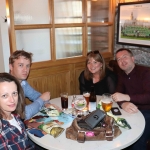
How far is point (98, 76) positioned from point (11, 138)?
1315 millimetres

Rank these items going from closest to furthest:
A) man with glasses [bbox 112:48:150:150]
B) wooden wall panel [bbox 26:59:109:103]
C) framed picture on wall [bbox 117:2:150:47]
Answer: man with glasses [bbox 112:48:150:150]
wooden wall panel [bbox 26:59:109:103]
framed picture on wall [bbox 117:2:150:47]

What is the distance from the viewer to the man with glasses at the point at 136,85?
194cm

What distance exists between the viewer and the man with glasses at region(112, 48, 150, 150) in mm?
1936

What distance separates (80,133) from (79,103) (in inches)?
16.0

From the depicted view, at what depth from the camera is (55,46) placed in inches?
104

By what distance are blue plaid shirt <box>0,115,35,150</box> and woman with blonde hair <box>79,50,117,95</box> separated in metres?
1.12

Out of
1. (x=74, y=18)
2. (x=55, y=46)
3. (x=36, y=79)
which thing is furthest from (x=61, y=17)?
(x=36, y=79)

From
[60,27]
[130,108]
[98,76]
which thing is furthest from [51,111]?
[60,27]

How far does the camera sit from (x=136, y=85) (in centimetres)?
215

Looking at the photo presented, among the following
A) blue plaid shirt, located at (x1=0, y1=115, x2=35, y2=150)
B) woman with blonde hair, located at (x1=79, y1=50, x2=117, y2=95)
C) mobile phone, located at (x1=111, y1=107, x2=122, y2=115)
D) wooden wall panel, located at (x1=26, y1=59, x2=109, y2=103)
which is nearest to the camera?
blue plaid shirt, located at (x1=0, y1=115, x2=35, y2=150)

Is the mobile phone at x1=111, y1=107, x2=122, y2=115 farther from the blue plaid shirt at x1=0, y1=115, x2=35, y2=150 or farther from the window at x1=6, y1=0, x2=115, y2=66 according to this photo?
the window at x1=6, y1=0, x2=115, y2=66

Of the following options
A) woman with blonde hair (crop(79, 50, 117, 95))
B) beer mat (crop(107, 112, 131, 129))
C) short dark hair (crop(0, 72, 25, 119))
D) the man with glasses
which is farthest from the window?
beer mat (crop(107, 112, 131, 129))

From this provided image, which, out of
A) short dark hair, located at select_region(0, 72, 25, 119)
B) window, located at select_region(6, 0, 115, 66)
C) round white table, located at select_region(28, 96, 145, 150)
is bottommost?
round white table, located at select_region(28, 96, 145, 150)

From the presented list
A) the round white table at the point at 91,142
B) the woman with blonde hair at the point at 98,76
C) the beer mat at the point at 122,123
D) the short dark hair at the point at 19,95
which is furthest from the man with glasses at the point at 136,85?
the short dark hair at the point at 19,95
